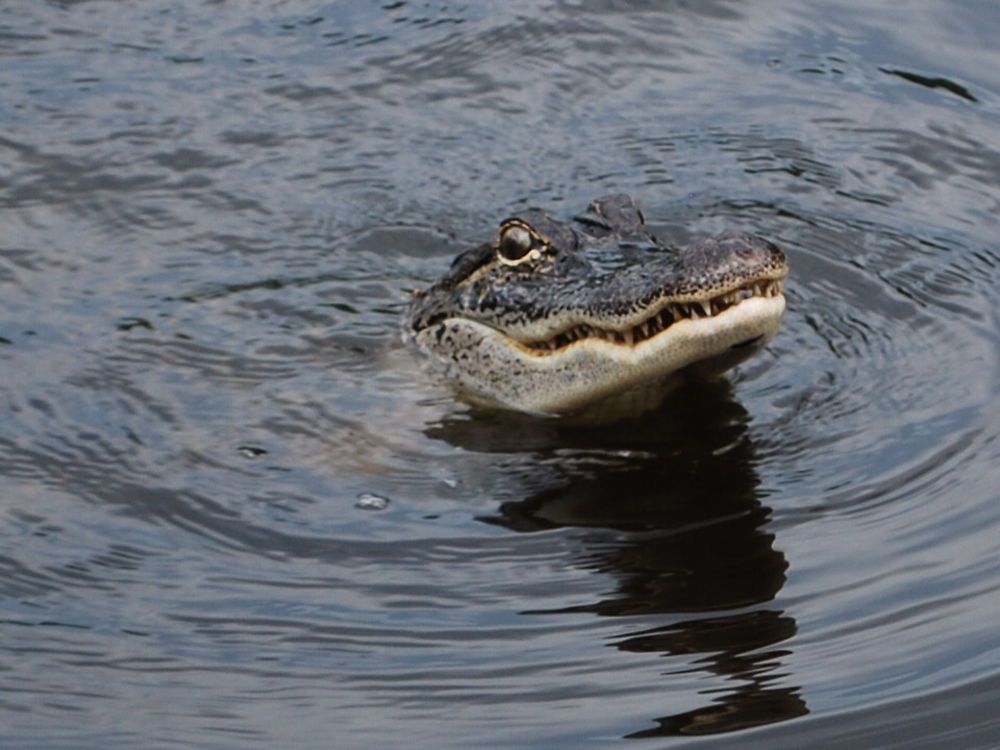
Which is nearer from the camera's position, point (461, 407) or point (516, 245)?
point (516, 245)

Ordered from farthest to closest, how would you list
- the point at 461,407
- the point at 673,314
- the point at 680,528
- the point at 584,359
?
the point at 461,407 → the point at 584,359 → the point at 673,314 → the point at 680,528

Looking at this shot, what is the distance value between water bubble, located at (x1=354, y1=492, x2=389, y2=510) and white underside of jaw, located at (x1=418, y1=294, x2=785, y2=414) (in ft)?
3.04

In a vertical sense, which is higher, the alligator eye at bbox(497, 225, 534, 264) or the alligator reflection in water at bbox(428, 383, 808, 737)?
the alligator eye at bbox(497, 225, 534, 264)

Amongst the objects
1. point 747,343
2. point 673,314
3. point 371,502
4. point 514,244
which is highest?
point 514,244

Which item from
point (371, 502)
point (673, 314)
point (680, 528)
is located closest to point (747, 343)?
point (673, 314)

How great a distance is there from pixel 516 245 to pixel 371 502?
1.34m

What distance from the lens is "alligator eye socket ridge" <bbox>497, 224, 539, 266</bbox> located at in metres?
6.95

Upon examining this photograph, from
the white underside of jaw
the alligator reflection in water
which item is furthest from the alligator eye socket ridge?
the alligator reflection in water

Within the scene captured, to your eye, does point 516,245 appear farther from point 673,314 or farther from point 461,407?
point 673,314

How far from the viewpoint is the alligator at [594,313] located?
600 centimetres

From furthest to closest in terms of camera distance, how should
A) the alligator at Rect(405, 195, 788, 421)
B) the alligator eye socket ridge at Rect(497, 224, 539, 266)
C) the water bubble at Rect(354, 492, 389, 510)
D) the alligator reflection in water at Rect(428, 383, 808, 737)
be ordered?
the alligator eye socket ridge at Rect(497, 224, 539, 266) < the water bubble at Rect(354, 492, 389, 510) < the alligator at Rect(405, 195, 788, 421) < the alligator reflection in water at Rect(428, 383, 808, 737)

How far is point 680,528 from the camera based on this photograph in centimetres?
590

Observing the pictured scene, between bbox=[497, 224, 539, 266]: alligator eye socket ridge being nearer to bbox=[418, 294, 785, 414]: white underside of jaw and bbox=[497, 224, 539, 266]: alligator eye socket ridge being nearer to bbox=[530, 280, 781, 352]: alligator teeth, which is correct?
bbox=[418, 294, 785, 414]: white underside of jaw

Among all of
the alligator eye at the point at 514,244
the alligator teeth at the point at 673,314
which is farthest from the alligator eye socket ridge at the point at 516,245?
the alligator teeth at the point at 673,314
